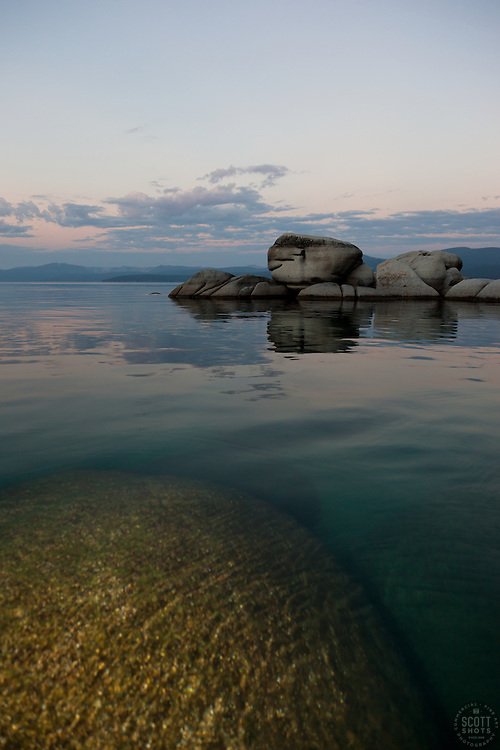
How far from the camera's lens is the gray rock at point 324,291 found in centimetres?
3370

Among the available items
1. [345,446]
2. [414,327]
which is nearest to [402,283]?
[414,327]

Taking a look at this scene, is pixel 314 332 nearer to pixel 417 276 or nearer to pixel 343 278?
pixel 343 278

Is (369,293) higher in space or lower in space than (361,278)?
lower

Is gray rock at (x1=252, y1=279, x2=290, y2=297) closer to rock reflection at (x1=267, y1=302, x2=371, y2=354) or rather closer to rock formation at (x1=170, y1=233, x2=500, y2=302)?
rock formation at (x1=170, y1=233, x2=500, y2=302)

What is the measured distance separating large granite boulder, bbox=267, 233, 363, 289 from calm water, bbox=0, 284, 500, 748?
23.3m

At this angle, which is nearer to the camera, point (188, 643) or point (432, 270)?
point (188, 643)

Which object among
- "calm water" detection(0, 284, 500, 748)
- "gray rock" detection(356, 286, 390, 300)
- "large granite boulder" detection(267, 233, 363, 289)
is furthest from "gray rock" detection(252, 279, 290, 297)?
"calm water" detection(0, 284, 500, 748)

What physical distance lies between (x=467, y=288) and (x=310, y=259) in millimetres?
11401

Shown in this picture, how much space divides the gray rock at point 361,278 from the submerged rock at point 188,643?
33736mm

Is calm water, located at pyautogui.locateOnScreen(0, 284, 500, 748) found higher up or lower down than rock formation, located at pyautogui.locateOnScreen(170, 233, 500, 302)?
lower down

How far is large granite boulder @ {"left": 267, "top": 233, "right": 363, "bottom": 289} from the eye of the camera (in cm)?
3375

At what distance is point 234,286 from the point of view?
1428 inches

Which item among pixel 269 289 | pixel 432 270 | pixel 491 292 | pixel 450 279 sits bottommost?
pixel 491 292

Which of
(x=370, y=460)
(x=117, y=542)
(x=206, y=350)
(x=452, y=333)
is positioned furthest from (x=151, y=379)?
(x=452, y=333)
